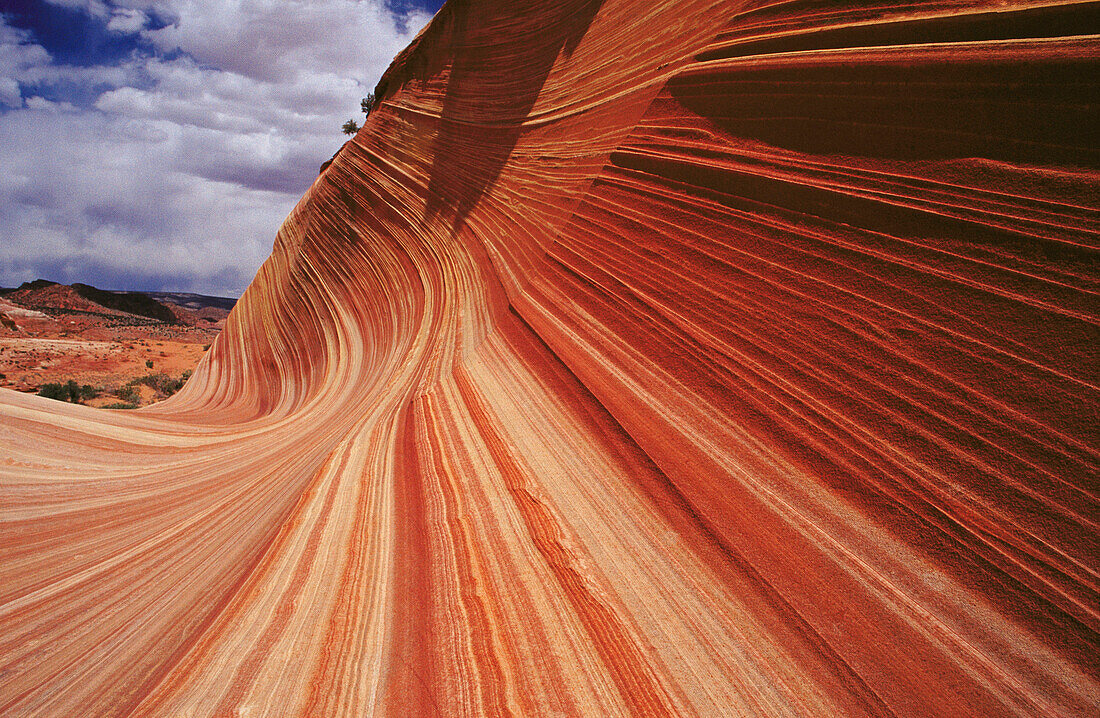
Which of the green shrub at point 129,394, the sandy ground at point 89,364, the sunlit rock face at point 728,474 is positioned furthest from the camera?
the sandy ground at point 89,364

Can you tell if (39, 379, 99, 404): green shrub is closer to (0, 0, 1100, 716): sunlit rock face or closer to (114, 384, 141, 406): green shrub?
(114, 384, 141, 406): green shrub

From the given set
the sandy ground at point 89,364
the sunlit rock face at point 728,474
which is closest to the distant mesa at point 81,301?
the sandy ground at point 89,364

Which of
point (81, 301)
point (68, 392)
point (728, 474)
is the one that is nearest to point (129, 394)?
point (68, 392)

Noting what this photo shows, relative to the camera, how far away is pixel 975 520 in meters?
1.32

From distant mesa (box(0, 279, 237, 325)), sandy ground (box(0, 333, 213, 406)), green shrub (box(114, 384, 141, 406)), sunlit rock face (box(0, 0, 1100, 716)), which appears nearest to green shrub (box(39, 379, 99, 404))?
sandy ground (box(0, 333, 213, 406))

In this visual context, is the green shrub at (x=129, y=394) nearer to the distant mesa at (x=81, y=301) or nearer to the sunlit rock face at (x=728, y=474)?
the sunlit rock face at (x=728, y=474)

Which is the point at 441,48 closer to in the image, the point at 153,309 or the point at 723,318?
the point at 723,318

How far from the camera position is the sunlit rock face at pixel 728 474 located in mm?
1293

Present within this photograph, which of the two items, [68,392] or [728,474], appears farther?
[68,392]

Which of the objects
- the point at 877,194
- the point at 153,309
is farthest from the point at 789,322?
the point at 153,309

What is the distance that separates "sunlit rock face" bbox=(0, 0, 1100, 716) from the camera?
129 centimetres

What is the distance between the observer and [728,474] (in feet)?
5.73

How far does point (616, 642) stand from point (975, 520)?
1041 millimetres

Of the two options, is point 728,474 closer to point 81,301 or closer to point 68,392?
point 68,392
